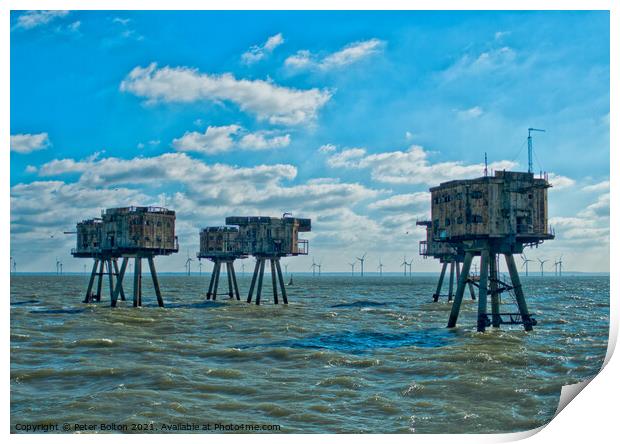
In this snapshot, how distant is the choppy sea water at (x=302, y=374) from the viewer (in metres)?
20.4

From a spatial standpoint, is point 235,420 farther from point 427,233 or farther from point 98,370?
point 427,233

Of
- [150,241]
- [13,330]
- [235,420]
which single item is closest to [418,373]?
[235,420]

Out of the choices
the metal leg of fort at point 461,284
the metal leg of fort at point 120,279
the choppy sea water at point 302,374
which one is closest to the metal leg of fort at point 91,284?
the metal leg of fort at point 120,279

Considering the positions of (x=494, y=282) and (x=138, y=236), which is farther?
(x=138, y=236)

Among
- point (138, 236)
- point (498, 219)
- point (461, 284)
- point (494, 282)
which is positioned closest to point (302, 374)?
point (461, 284)

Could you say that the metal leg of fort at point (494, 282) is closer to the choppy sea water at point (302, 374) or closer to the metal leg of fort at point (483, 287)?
the choppy sea water at point (302, 374)

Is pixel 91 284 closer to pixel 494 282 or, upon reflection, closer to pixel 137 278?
pixel 137 278

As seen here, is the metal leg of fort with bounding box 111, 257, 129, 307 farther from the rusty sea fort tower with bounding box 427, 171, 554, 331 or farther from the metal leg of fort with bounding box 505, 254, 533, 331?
the metal leg of fort with bounding box 505, 254, 533, 331

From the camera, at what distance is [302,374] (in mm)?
26625

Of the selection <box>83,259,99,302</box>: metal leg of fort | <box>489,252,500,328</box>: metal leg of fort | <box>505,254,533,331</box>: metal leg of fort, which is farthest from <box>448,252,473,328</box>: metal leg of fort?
<box>83,259,99,302</box>: metal leg of fort

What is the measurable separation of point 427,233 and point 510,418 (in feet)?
183

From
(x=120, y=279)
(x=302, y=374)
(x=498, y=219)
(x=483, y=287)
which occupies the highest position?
(x=498, y=219)

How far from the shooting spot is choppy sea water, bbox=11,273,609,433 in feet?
66.9

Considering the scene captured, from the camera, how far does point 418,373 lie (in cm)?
2678
